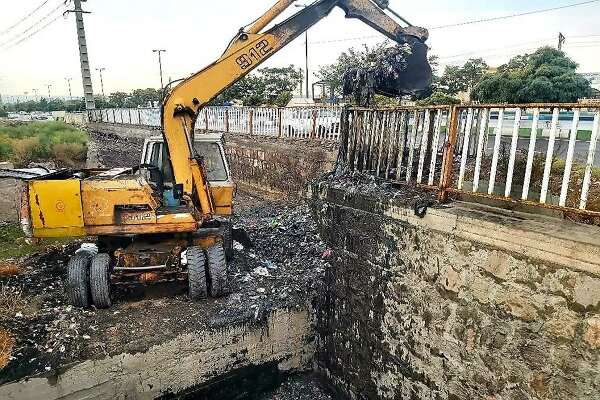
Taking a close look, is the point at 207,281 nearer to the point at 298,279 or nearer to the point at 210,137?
the point at 298,279

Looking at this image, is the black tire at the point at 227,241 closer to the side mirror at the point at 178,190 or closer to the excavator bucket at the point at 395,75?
the side mirror at the point at 178,190

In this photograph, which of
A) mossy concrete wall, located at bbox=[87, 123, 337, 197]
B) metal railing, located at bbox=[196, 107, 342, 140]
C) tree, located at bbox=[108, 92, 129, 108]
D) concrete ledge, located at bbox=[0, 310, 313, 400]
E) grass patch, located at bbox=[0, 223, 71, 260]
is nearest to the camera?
concrete ledge, located at bbox=[0, 310, 313, 400]

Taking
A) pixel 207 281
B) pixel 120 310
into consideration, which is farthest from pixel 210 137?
pixel 120 310

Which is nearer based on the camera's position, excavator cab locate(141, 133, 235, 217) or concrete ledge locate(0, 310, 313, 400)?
concrete ledge locate(0, 310, 313, 400)

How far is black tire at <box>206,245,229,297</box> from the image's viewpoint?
16.9ft

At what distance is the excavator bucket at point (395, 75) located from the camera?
500cm

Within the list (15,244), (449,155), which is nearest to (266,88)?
(15,244)

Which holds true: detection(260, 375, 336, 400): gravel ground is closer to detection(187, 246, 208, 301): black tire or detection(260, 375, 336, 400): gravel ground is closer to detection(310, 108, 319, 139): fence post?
detection(187, 246, 208, 301): black tire

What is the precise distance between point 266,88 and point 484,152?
21.0 m

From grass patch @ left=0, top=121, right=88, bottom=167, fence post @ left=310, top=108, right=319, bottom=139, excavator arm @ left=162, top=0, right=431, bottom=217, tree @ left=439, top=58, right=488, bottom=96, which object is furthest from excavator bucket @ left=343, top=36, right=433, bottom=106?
tree @ left=439, top=58, right=488, bottom=96

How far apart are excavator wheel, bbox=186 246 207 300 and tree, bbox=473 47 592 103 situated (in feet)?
47.2

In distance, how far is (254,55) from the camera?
18.2 feet

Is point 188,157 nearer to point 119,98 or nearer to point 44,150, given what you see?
point 44,150

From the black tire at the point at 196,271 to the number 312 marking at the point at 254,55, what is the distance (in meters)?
2.51
